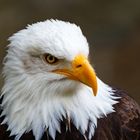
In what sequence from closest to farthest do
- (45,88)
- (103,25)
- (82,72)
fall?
(82,72), (45,88), (103,25)

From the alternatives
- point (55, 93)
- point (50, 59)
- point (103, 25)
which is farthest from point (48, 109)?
point (103, 25)

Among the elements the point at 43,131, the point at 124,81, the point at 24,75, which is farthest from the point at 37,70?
the point at 124,81

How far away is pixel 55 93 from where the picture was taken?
4.87 metres

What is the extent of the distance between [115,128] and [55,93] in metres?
0.50

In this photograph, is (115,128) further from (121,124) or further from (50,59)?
(50,59)

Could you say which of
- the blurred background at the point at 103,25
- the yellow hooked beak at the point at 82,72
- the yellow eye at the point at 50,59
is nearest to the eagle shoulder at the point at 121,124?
the yellow hooked beak at the point at 82,72

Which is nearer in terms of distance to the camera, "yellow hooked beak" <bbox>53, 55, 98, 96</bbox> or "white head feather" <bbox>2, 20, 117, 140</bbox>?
"yellow hooked beak" <bbox>53, 55, 98, 96</bbox>

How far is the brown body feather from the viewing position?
5016 mm

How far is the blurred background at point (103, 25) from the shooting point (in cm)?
874

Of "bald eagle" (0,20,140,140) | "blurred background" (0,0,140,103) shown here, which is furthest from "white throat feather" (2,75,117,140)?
"blurred background" (0,0,140,103)

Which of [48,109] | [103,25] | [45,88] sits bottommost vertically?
[48,109]

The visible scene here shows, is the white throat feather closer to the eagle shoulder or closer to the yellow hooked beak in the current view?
the eagle shoulder

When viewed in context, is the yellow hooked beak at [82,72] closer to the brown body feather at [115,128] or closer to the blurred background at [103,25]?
the brown body feather at [115,128]

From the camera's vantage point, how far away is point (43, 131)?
500 cm
